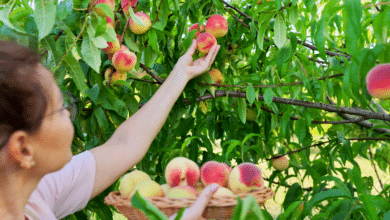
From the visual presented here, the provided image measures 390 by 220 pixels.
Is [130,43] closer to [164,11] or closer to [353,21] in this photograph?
[164,11]

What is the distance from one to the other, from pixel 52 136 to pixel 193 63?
Answer: 2.18 ft

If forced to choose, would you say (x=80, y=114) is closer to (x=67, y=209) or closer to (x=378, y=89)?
(x=67, y=209)

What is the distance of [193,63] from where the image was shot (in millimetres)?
1240

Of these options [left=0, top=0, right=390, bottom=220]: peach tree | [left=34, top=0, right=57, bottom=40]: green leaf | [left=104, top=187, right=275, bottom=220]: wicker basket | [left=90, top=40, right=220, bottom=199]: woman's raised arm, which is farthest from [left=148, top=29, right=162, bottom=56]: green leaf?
[left=104, top=187, right=275, bottom=220]: wicker basket

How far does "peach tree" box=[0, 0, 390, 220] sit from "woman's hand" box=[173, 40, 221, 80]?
0.15 ft

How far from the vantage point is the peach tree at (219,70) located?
2.41 feet

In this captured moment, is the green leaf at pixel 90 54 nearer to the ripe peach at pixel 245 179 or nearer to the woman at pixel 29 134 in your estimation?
the woman at pixel 29 134

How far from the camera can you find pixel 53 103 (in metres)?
0.65

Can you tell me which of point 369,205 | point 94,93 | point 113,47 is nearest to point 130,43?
point 113,47

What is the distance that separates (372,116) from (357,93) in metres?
0.55

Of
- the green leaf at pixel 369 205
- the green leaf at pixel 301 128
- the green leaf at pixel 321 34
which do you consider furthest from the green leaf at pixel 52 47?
the green leaf at pixel 301 128

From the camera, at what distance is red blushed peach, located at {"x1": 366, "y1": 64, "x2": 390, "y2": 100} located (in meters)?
0.74

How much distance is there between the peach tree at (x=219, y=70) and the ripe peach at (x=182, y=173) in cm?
9

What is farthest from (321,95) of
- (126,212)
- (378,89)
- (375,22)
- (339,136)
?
(126,212)
